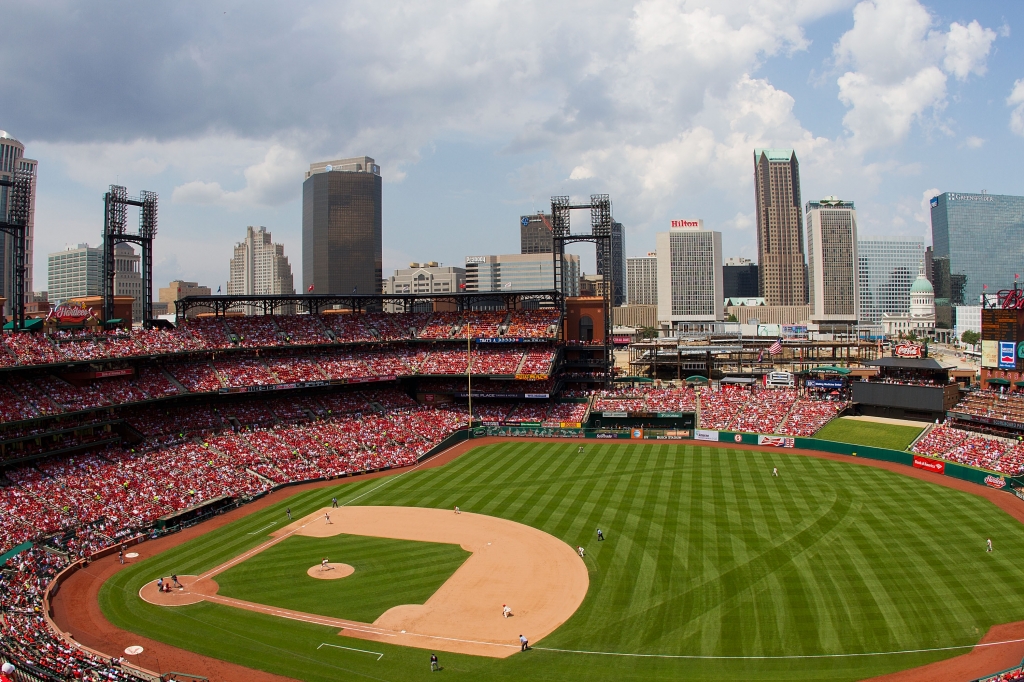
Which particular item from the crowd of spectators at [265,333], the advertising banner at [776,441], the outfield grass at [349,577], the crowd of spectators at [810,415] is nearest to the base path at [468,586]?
the outfield grass at [349,577]

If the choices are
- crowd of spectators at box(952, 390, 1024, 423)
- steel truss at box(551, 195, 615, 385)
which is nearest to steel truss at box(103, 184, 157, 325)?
steel truss at box(551, 195, 615, 385)

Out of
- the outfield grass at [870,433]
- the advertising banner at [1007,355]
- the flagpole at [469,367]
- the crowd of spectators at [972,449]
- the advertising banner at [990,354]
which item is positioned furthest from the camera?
the flagpole at [469,367]

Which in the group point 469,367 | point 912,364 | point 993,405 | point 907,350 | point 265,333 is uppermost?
point 265,333

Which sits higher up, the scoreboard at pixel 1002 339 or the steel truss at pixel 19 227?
the steel truss at pixel 19 227

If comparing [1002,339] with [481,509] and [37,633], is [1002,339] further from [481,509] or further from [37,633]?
[37,633]

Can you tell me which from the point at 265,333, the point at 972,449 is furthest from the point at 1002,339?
the point at 265,333

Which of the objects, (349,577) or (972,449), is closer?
(349,577)

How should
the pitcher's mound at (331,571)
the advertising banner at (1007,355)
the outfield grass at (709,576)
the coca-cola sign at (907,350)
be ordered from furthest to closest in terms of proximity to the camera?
the coca-cola sign at (907,350) → the advertising banner at (1007,355) → the pitcher's mound at (331,571) → the outfield grass at (709,576)

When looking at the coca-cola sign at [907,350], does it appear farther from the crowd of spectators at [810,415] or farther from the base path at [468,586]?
the base path at [468,586]

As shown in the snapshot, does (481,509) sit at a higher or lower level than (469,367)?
lower
